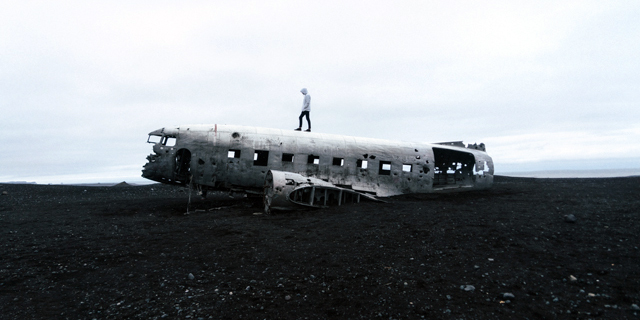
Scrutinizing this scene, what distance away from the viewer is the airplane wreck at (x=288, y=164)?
1397 centimetres

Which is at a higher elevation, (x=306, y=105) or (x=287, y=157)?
(x=306, y=105)

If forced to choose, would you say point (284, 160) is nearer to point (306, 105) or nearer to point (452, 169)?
point (306, 105)

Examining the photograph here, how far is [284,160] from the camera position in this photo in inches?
601

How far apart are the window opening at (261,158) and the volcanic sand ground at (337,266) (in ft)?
12.0

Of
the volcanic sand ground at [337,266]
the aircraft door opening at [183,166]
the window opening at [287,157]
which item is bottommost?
the volcanic sand ground at [337,266]

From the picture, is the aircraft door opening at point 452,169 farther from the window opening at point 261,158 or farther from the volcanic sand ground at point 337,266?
the window opening at point 261,158

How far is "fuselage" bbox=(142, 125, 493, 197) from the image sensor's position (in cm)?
1440

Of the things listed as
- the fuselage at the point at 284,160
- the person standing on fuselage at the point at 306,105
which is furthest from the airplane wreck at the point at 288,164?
the person standing on fuselage at the point at 306,105

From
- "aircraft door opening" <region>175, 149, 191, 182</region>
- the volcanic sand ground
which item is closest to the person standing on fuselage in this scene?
"aircraft door opening" <region>175, 149, 191, 182</region>

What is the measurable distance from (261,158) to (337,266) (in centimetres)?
926

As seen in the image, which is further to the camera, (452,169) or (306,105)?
(452,169)

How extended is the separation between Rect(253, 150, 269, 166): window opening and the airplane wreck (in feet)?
0.16

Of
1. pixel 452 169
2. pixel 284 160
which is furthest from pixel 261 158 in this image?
pixel 452 169

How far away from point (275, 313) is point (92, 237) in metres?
8.13
